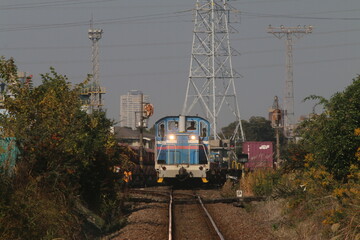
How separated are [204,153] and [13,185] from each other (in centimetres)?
2058

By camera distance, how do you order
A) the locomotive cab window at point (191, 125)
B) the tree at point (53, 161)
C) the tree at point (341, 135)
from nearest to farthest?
the tree at point (53, 161), the tree at point (341, 135), the locomotive cab window at point (191, 125)

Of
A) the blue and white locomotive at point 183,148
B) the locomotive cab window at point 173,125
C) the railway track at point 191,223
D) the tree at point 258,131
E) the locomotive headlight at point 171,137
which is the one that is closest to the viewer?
the railway track at point 191,223

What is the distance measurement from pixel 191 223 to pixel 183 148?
45.6 ft

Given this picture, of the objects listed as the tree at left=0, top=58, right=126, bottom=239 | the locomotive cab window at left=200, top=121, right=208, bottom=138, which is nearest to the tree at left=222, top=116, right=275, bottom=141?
the locomotive cab window at left=200, top=121, right=208, bottom=138

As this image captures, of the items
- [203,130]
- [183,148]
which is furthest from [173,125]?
[203,130]

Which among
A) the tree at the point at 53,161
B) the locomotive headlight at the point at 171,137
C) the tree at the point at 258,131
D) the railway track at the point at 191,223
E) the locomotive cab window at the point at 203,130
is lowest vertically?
the railway track at the point at 191,223

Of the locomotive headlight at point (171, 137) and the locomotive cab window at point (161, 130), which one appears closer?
the locomotive headlight at point (171, 137)

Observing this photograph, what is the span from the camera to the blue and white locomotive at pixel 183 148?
106 ft

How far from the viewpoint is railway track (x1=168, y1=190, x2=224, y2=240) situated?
52.0ft

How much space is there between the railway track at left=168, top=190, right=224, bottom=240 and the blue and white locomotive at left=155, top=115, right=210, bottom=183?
651 cm

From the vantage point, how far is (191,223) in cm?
1850

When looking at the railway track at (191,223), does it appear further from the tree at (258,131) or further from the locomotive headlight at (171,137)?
the tree at (258,131)

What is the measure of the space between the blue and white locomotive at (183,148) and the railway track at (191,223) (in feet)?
21.4

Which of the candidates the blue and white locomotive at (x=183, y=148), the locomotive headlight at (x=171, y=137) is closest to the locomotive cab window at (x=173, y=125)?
the blue and white locomotive at (x=183, y=148)
